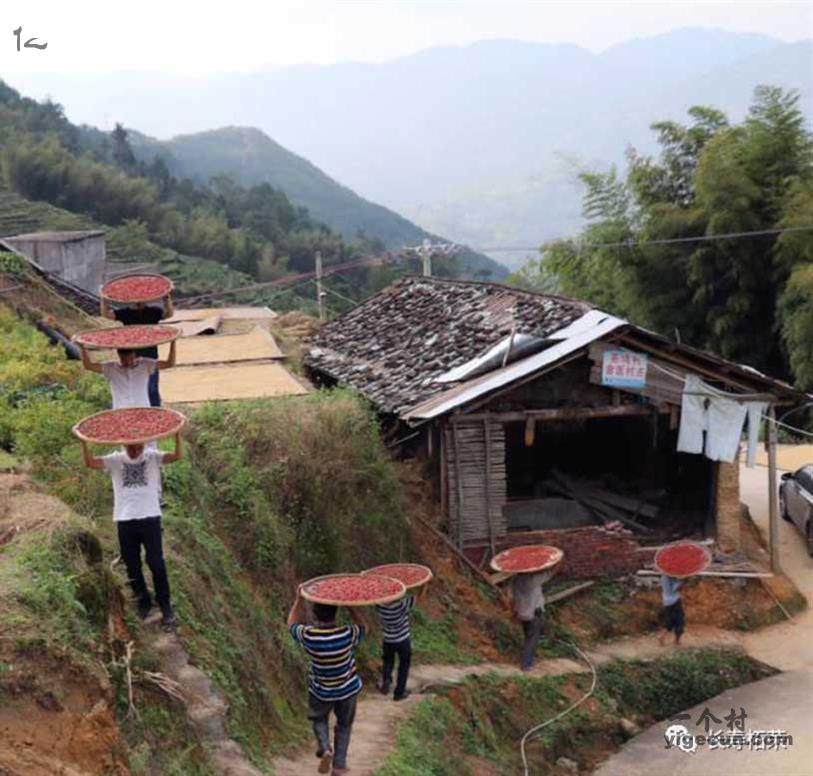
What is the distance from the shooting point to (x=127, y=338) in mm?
7613

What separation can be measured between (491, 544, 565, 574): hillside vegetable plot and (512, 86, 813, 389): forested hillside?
1198 centimetres

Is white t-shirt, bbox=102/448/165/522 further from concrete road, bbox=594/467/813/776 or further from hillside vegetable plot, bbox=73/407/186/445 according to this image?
concrete road, bbox=594/467/813/776

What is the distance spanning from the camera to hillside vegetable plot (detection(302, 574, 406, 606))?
688 centimetres

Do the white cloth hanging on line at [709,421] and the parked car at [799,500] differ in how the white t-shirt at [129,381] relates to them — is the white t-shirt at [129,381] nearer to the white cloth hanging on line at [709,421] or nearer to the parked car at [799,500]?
the white cloth hanging on line at [709,421]

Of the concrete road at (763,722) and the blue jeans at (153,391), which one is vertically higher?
the blue jeans at (153,391)

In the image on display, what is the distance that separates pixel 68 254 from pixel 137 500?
22.1 metres

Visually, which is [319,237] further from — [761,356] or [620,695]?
[620,695]

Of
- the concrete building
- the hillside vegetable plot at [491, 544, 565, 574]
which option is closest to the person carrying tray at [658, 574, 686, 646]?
the hillside vegetable plot at [491, 544, 565, 574]

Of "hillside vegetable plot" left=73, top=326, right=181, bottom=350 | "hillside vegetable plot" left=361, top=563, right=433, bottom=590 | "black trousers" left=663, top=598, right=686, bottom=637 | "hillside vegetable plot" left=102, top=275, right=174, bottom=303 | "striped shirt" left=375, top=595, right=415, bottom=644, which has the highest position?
"hillside vegetable plot" left=102, top=275, right=174, bottom=303

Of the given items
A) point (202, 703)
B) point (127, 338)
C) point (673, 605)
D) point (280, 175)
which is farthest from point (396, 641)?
point (280, 175)

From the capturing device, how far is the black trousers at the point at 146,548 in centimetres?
716

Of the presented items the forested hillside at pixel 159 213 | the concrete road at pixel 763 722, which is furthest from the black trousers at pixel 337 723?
the forested hillside at pixel 159 213

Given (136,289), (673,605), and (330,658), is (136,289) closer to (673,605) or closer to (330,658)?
(330,658)

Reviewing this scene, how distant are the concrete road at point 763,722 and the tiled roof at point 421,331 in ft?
16.2
